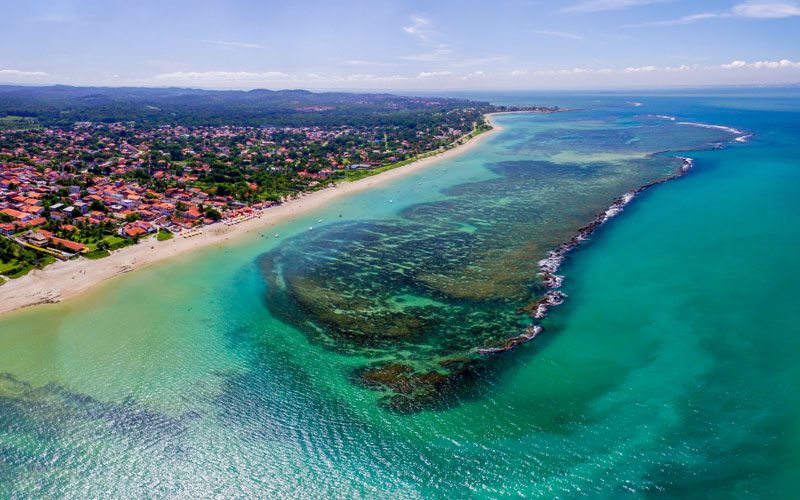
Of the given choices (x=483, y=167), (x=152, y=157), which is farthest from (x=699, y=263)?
(x=152, y=157)

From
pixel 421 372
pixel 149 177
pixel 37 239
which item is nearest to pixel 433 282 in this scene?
pixel 421 372

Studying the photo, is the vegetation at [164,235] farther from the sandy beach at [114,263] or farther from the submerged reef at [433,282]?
the submerged reef at [433,282]

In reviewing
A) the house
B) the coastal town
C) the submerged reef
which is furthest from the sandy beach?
the submerged reef

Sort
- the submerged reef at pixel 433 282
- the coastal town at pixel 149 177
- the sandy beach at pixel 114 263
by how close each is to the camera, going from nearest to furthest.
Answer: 1. the submerged reef at pixel 433 282
2. the sandy beach at pixel 114 263
3. the coastal town at pixel 149 177

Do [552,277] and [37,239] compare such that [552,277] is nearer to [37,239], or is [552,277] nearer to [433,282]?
[433,282]

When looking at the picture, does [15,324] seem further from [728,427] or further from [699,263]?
[699,263]

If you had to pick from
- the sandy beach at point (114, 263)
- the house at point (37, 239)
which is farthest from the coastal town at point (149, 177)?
the sandy beach at point (114, 263)

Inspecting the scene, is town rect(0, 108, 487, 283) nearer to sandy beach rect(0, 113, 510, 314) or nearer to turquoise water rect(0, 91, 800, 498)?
sandy beach rect(0, 113, 510, 314)
